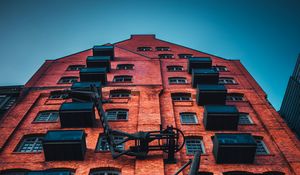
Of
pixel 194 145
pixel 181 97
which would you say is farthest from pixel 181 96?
pixel 194 145

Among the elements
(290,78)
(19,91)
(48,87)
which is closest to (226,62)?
(48,87)

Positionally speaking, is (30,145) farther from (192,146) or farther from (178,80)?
(178,80)

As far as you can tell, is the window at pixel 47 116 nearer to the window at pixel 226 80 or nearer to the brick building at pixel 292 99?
the window at pixel 226 80

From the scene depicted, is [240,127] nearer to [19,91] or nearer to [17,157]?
[17,157]

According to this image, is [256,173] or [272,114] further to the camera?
[272,114]

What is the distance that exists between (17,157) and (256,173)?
12.9 meters

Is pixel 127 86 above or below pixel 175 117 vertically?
above

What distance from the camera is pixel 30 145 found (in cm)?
1535

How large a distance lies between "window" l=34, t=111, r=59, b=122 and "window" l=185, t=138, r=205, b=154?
9.11m

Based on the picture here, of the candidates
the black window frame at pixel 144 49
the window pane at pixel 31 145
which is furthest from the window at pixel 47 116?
the black window frame at pixel 144 49

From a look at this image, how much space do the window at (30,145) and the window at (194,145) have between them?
8.69 metres

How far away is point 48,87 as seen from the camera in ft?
70.5

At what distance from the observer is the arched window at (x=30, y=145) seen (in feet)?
49.0

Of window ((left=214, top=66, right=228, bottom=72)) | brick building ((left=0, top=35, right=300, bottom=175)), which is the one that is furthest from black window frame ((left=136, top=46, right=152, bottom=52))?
window ((left=214, top=66, right=228, bottom=72))
